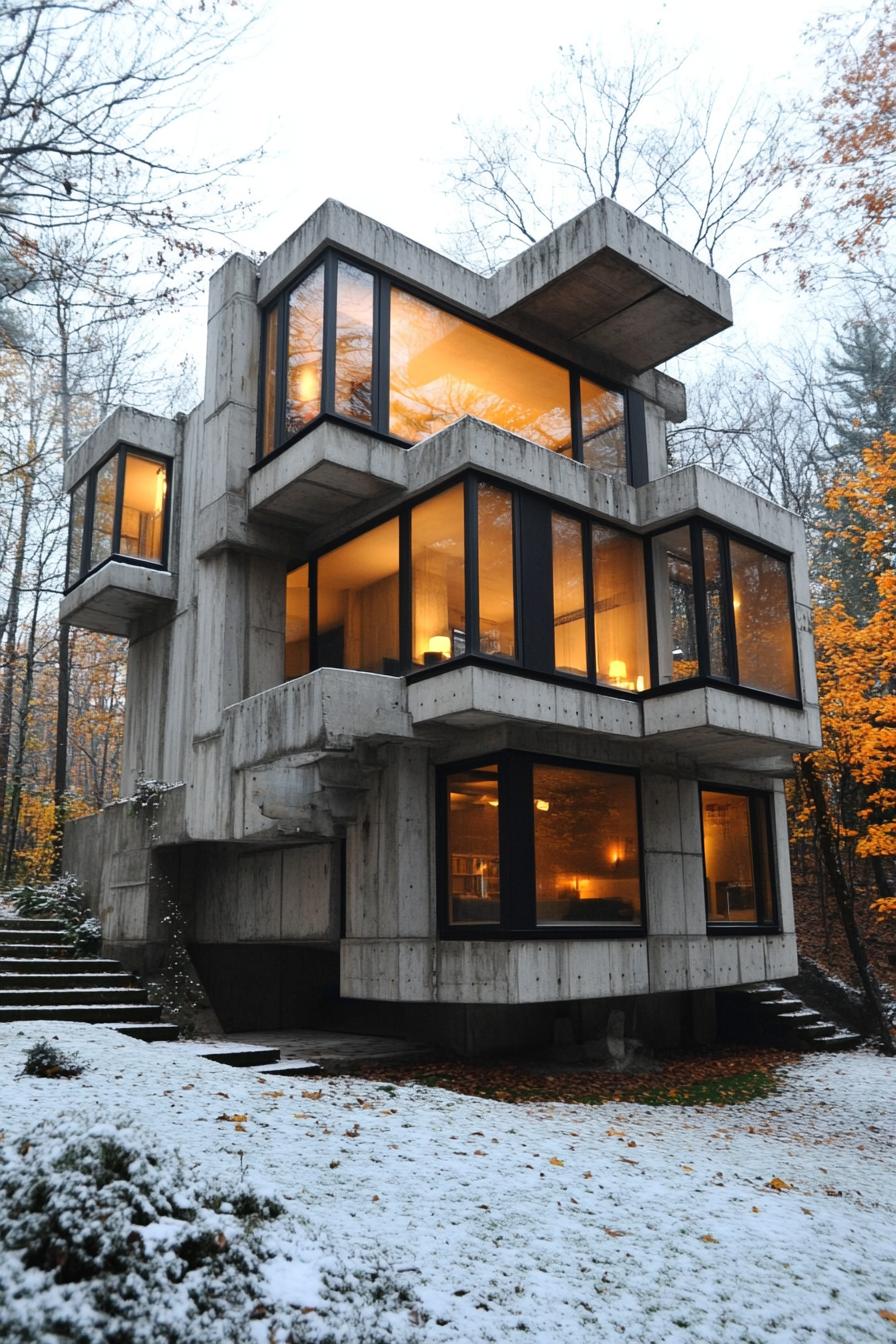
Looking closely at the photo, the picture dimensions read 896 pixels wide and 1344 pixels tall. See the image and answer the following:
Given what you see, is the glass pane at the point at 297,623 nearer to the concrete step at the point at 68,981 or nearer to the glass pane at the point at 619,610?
the glass pane at the point at 619,610

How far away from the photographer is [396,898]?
446 inches

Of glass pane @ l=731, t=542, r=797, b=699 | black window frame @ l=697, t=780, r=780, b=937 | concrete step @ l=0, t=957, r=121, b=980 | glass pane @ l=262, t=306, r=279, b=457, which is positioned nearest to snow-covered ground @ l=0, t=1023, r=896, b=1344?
concrete step @ l=0, t=957, r=121, b=980

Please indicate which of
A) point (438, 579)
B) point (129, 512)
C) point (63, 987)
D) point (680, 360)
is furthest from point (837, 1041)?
point (680, 360)

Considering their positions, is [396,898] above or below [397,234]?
below

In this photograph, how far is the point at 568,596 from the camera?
12.3 metres

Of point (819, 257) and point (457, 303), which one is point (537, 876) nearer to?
point (457, 303)

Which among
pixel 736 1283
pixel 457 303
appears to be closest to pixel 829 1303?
pixel 736 1283

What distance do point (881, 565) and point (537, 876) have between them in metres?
11.2

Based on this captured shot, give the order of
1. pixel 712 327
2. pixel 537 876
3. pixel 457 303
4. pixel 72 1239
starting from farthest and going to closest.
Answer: pixel 712 327 < pixel 457 303 < pixel 537 876 < pixel 72 1239

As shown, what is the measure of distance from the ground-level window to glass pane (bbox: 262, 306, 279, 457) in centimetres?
787

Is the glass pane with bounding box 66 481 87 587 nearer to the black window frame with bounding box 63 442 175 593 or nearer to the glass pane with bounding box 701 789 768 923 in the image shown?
the black window frame with bounding box 63 442 175 593

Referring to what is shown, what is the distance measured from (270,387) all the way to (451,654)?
16.8ft

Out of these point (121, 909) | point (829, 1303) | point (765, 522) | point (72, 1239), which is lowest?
point (829, 1303)

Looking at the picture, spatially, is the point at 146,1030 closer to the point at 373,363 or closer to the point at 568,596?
the point at 568,596
